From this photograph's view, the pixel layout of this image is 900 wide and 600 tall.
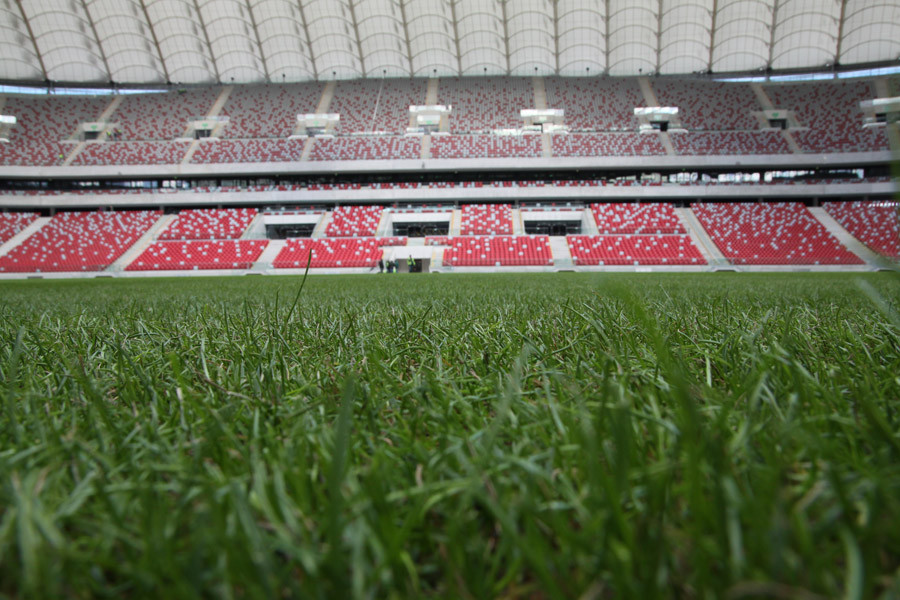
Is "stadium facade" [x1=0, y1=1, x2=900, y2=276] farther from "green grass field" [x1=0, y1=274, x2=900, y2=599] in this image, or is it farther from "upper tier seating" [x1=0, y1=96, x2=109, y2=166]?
"green grass field" [x1=0, y1=274, x2=900, y2=599]

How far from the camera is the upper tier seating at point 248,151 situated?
40.0 meters

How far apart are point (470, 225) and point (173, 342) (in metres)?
35.5

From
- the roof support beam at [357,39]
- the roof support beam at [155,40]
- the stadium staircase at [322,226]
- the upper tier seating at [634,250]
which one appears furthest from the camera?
the stadium staircase at [322,226]

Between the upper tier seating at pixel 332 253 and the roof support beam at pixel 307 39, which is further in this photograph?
the roof support beam at pixel 307 39

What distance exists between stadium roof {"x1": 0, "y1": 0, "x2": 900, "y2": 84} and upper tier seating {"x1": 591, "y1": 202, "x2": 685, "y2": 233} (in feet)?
45.9

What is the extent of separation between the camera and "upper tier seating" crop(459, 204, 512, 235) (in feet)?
118

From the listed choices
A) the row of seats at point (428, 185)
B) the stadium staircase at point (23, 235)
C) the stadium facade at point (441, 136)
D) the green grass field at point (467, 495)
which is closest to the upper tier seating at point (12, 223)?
the stadium staircase at point (23, 235)

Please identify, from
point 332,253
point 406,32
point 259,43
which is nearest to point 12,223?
point 259,43

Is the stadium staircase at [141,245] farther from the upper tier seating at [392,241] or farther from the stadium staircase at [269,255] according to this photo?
the upper tier seating at [392,241]

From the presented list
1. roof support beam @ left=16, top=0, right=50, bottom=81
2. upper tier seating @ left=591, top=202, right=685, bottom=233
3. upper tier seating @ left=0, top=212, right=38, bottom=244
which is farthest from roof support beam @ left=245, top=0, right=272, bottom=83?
upper tier seating @ left=591, top=202, right=685, bottom=233

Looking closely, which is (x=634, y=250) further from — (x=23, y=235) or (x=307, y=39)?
(x=23, y=235)

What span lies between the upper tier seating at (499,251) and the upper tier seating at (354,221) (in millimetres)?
7143

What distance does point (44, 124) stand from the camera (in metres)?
42.4

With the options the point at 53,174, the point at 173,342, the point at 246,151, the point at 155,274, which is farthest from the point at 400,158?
the point at 173,342
